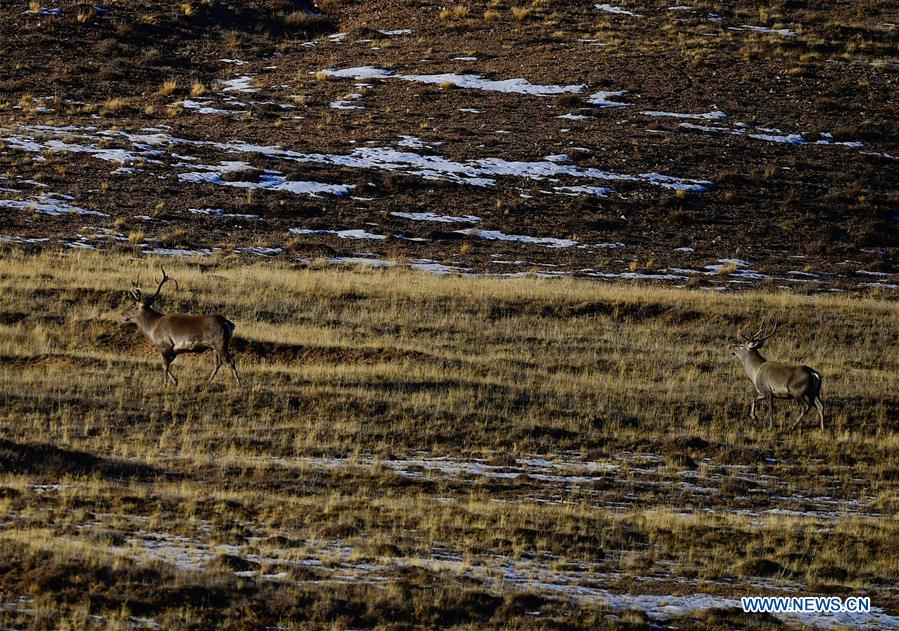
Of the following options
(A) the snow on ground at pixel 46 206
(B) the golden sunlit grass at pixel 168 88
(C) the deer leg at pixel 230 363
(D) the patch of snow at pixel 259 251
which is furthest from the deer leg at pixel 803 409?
(B) the golden sunlit grass at pixel 168 88

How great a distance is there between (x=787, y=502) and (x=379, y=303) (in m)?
14.0

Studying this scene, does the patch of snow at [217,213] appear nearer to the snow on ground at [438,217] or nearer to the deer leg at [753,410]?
the snow on ground at [438,217]

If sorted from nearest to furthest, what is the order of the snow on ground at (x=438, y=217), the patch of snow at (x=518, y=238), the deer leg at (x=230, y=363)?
the deer leg at (x=230, y=363)
the patch of snow at (x=518, y=238)
the snow on ground at (x=438, y=217)

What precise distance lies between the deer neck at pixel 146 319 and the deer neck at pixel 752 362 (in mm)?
9357

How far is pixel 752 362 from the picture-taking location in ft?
68.1

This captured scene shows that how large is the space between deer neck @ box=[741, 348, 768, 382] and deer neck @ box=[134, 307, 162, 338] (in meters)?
9.36

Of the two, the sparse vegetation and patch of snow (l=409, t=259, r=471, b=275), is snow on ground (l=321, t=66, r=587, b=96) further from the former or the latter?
patch of snow (l=409, t=259, r=471, b=275)

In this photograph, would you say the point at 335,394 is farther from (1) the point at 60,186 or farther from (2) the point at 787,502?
(1) the point at 60,186

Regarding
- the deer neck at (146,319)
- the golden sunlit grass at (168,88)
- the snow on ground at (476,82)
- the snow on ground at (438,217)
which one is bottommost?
the snow on ground at (438,217)

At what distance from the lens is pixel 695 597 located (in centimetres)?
Answer: 1093

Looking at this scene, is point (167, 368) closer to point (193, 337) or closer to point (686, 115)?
point (193, 337)

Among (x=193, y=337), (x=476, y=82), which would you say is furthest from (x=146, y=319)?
(x=476, y=82)

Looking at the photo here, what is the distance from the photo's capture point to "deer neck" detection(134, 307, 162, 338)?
20.8m

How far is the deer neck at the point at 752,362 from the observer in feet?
67.4
